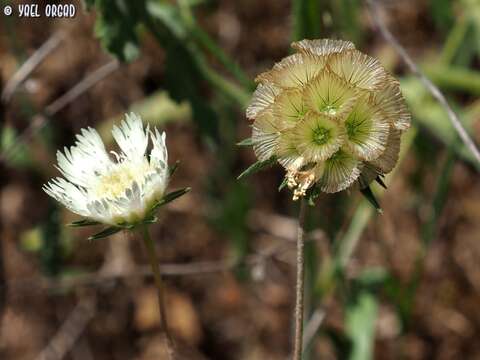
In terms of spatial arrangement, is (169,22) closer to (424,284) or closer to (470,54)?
(470,54)

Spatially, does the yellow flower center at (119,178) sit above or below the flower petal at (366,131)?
below

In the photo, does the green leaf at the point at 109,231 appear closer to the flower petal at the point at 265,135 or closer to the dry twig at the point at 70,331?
the flower petal at the point at 265,135

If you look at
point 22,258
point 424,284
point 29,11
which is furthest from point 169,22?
point 424,284

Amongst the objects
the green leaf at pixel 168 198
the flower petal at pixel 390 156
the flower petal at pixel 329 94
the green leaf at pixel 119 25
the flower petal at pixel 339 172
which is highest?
→ the flower petal at pixel 329 94

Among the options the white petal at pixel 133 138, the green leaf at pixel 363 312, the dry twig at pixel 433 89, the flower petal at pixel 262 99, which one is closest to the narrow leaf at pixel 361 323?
the green leaf at pixel 363 312

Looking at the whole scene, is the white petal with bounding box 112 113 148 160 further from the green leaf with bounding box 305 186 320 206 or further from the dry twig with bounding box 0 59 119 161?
the dry twig with bounding box 0 59 119 161

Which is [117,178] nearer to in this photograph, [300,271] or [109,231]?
[109,231]

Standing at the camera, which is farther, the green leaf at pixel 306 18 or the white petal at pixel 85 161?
the green leaf at pixel 306 18

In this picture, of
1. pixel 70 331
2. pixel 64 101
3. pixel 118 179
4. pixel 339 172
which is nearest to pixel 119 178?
pixel 118 179

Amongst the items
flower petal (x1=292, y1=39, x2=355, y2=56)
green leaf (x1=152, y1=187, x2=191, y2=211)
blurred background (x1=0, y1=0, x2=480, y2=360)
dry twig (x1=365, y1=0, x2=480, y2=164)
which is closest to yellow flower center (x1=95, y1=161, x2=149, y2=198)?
green leaf (x1=152, y1=187, x2=191, y2=211)
